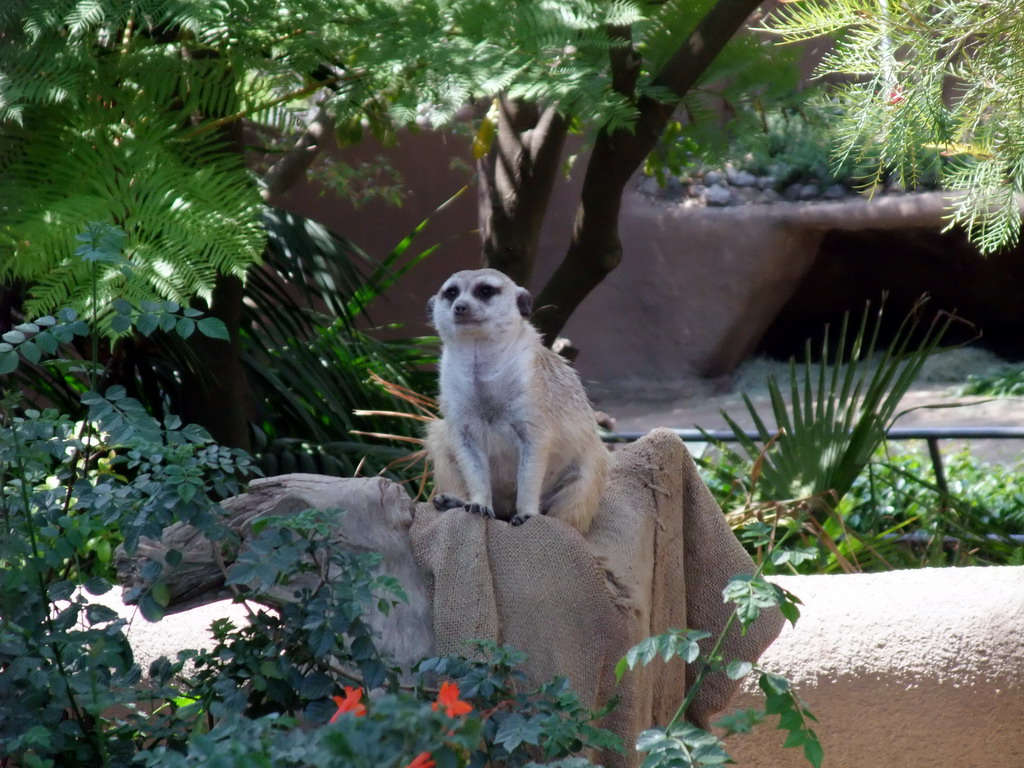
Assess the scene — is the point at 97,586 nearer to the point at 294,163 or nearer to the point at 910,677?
the point at 910,677

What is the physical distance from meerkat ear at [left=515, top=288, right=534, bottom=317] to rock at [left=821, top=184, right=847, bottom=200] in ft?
25.5

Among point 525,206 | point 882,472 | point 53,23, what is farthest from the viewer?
point 882,472

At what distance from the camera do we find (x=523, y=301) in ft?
8.59

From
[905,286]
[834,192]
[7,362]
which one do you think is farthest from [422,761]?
[905,286]

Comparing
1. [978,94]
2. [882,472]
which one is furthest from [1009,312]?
[978,94]

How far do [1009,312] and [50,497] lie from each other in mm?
10505

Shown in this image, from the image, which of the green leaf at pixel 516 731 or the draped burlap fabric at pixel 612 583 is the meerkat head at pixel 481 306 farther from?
the green leaf at pixel 516 731

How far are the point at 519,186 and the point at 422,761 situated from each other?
317 centimetres

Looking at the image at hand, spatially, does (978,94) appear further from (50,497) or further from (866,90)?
(50,497)

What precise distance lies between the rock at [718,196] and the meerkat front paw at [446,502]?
26.4ft

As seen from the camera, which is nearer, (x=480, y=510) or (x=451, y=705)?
(x=451, y=705)

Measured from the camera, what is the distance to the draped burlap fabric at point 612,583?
6.66 feet

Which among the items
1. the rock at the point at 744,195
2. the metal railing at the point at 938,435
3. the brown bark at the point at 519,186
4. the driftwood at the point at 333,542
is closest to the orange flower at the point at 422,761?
the driftwood at the point at 333,542

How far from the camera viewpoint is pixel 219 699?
1.58 m
